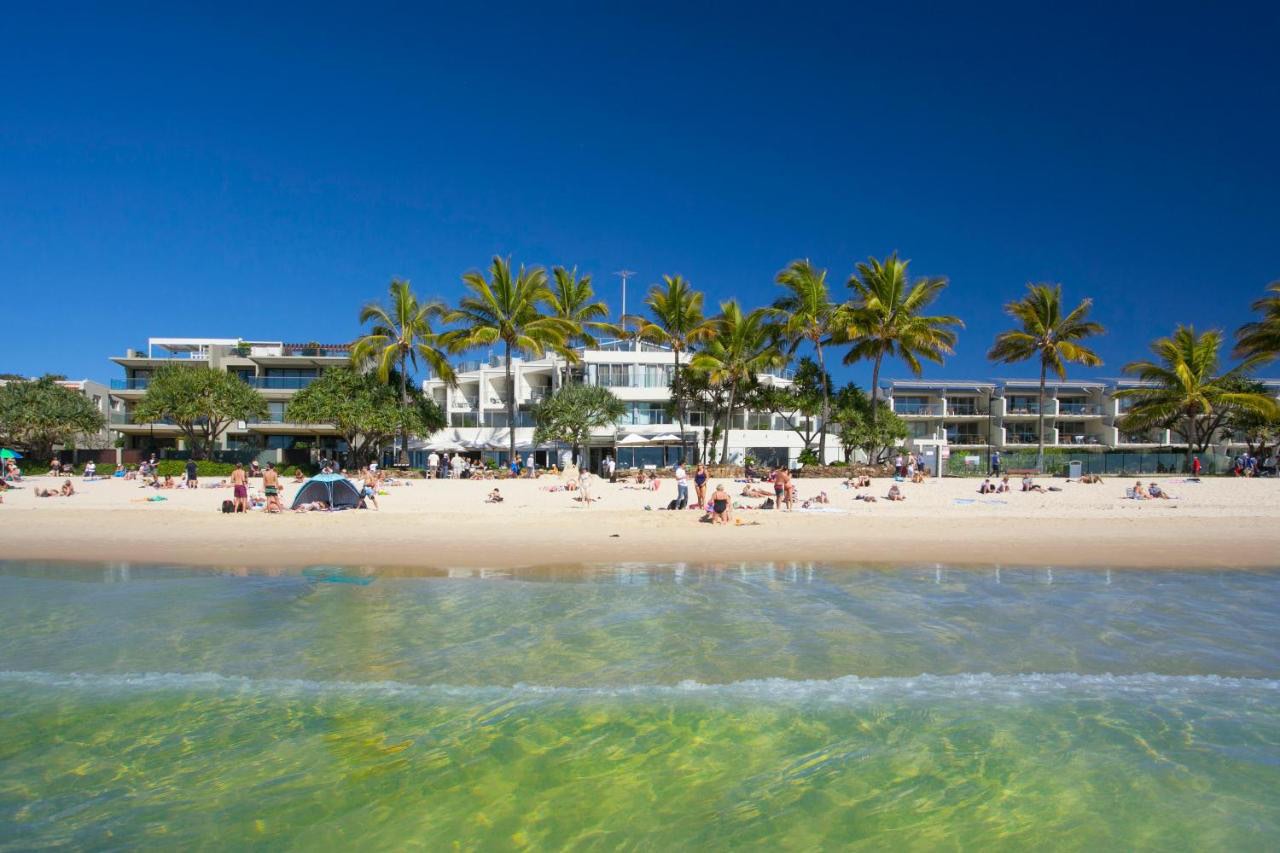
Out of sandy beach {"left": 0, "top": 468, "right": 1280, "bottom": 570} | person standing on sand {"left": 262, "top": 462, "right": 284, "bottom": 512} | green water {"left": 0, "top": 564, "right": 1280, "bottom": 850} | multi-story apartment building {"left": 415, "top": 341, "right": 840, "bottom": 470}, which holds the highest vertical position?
multi-story apartment building {"left": 415, "top": 341, "right": 840, "bottom": 470}

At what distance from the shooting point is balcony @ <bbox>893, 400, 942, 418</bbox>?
60125mm

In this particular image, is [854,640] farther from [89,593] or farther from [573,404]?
[573,404]

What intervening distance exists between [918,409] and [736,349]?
1180 inches

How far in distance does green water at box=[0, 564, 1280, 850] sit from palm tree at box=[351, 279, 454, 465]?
27297 mm

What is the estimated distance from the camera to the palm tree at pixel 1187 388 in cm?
3738

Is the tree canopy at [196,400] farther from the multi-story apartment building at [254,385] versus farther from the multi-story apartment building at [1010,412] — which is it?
the multi-story apartment building at [1010,412]

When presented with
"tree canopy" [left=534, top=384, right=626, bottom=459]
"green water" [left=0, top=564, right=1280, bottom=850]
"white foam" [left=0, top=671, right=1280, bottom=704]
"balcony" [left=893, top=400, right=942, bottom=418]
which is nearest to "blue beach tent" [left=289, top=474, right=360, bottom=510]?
"green water" [left=0, top=564, right=1280, bottom=850]

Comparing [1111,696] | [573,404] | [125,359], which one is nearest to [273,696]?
[1111,696]

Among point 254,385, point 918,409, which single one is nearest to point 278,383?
point 254,385

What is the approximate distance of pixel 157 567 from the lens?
13.4 metres

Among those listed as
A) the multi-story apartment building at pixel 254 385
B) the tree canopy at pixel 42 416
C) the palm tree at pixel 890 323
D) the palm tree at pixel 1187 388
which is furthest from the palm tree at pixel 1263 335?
the tree canopy at pixel 42 416

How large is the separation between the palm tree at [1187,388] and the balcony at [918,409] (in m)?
19.7

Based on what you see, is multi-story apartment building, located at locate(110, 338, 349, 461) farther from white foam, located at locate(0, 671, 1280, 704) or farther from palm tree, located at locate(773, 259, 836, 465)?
white foam, located at locate(0, 671, 1280, 704)

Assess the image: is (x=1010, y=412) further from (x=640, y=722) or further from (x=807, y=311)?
(x=640, y=722)
